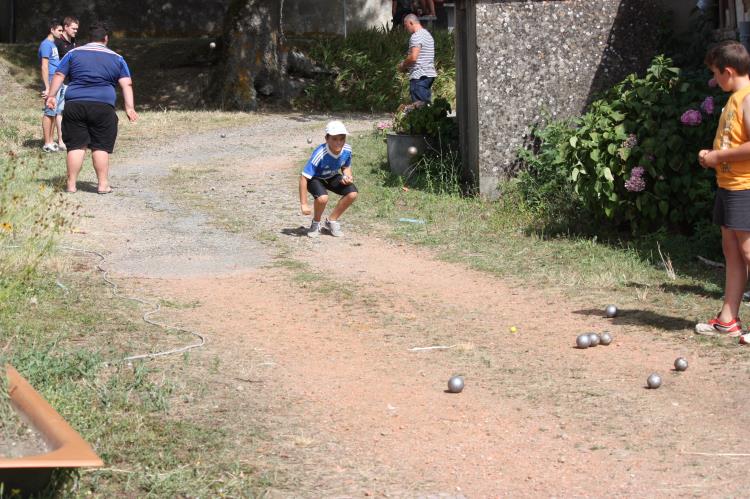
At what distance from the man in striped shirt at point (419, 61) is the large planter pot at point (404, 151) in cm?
154

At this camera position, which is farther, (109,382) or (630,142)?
(630,142)

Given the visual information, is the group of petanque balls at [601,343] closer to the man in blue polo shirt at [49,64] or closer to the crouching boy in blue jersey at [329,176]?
the crouching boy in blue jersey at [329,176]

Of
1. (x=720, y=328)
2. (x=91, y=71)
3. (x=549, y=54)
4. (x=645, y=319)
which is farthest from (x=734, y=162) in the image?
(x=91, y=71)

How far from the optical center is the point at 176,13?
25109 millimetres

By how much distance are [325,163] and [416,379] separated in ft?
14.5

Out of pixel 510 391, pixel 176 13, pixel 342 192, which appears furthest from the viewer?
pixel 176 13

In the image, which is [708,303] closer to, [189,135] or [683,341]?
[683,341]

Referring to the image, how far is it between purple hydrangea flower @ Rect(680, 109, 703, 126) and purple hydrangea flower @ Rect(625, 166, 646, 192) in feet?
1.84

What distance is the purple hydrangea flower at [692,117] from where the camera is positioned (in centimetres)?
955

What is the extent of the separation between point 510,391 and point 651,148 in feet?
14.2

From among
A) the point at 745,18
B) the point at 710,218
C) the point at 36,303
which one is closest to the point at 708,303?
the point at 710,218

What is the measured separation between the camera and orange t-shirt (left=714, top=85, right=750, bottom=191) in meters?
6.81

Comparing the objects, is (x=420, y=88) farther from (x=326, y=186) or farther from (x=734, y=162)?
(x=734, y=162)

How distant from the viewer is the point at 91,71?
1204 centimetres
